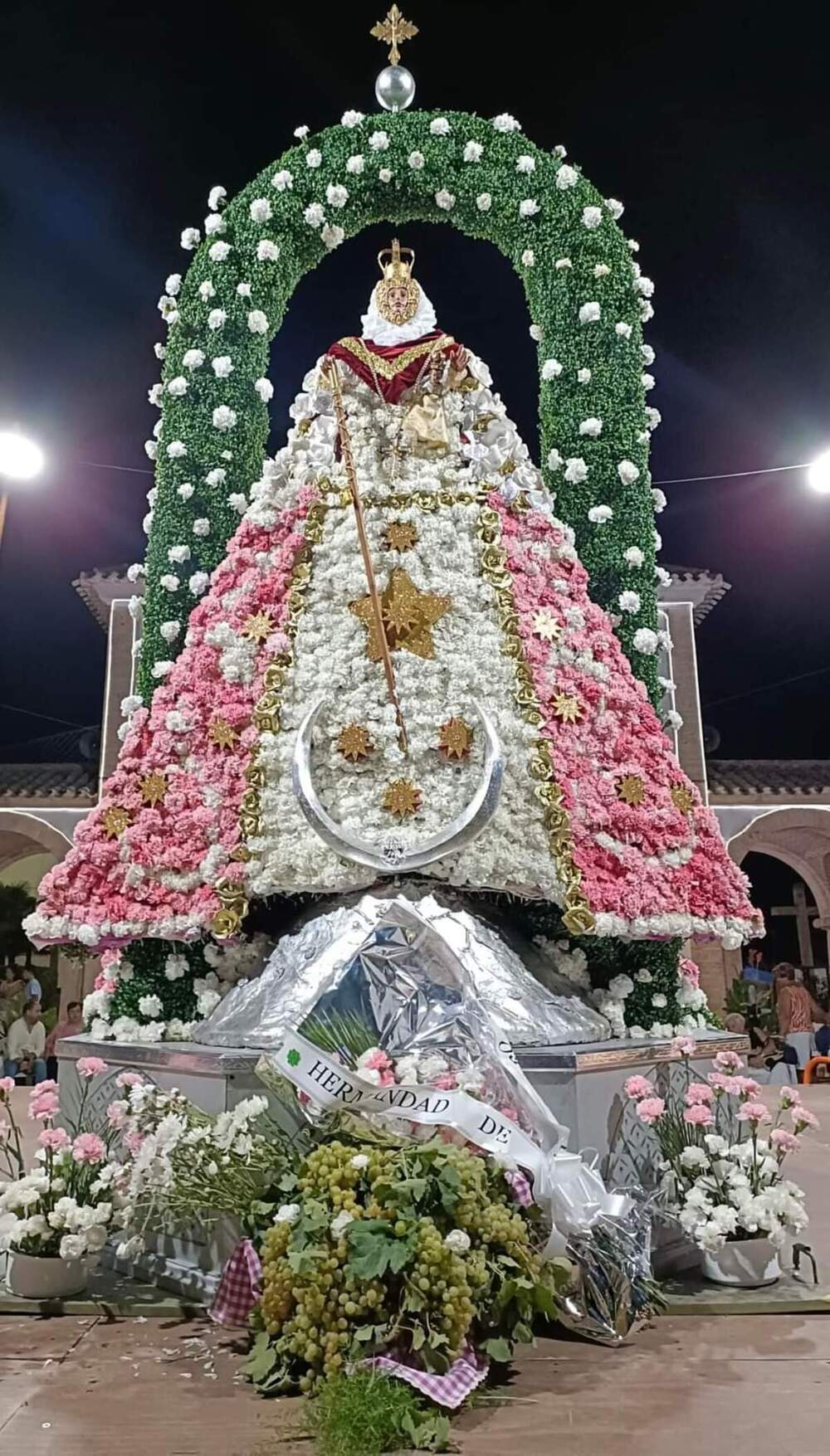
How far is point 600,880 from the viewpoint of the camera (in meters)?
5.53

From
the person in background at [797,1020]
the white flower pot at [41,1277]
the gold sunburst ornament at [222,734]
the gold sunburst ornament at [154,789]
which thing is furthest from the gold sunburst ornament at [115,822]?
the person in background at [797,1020]

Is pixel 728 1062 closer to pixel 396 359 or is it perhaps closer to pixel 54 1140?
pixel 54 1140

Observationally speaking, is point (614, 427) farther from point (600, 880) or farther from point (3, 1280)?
point (3, 1280)

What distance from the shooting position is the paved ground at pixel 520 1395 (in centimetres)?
313

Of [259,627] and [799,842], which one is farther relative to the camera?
[799,842]

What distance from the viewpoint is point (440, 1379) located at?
334 centimetres

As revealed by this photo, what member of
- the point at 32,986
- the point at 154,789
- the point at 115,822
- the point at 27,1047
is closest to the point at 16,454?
the point at 154,789

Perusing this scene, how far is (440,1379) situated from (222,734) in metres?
3.43

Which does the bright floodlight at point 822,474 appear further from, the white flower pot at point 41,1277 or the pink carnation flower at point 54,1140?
the white flower pot at point 41,1277

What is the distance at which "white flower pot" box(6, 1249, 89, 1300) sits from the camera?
4.54 m

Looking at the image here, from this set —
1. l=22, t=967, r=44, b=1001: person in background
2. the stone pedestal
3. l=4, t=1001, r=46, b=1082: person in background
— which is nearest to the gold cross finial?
the stone pedestal

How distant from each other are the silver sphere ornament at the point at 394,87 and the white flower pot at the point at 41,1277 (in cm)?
738

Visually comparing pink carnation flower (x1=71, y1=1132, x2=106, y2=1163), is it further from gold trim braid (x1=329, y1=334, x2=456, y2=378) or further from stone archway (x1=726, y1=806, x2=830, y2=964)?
stone archway (x1=726, y1=806, x2=830, y2=964)

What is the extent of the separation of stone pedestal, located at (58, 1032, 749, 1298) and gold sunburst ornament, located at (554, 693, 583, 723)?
65.3 inches
